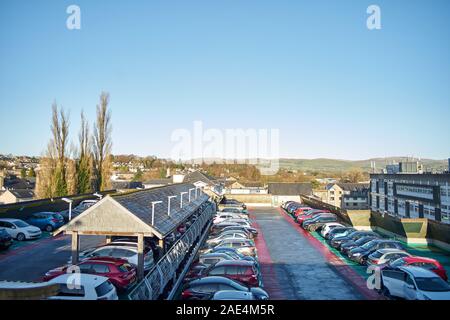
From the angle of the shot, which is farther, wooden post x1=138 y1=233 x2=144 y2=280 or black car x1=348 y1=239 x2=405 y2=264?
black car x1=348 y1=239 x2=405 y2=264

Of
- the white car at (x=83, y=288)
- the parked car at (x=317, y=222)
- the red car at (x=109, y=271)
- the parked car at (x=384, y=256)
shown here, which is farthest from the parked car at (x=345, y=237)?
the white car at (x=83, y=288)

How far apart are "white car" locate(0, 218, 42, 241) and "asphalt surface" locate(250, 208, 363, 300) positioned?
1421 centimetres

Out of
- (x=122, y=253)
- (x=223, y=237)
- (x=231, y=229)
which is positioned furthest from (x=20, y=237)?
(x=231, y=229)

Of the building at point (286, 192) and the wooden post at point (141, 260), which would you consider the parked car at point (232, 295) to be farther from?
the building at point (286, 192)

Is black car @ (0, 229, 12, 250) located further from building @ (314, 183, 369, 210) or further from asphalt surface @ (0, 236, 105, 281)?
building @ (314, 183, 369, 210)

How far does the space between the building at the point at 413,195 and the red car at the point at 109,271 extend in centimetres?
2919

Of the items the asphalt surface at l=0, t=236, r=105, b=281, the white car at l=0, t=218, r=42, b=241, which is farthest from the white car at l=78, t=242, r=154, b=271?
the white car at l=0, t=218, r=42, b=241

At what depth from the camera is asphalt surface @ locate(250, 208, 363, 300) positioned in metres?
13.3

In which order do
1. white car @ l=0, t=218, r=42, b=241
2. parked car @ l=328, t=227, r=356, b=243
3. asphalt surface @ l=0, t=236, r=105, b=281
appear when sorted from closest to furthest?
asphalt surface @ l=0, t=236, r=105, b=281, white car @ l=0, t=218, r=42, b=241, parked car @ l=328, t=227, r=356, b=243

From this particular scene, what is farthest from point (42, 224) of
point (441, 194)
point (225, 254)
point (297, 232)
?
point (441, 194)

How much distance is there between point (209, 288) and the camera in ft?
36.0

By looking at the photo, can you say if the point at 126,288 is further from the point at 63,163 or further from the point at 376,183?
the point at 376,183

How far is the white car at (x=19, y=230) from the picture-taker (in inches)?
885

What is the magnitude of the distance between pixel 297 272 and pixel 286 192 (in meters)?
41.3
